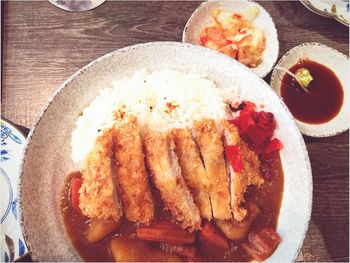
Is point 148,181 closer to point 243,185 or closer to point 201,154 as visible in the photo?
point 201,154

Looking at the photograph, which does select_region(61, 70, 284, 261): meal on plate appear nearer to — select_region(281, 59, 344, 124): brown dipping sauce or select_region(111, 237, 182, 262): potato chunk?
select_region(111, 237, 182, 262): potato chunk

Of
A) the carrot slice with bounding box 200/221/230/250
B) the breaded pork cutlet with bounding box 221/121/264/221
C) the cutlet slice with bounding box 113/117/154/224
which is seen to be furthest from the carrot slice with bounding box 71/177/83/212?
the breaded pork cutlet with bounding box 221/121/264/221

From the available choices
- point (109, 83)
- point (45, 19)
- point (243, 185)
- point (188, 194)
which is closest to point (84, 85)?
point (109, 83)

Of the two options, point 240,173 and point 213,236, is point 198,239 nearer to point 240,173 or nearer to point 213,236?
point 213,236

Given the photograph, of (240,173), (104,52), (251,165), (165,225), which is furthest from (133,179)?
(104,52)

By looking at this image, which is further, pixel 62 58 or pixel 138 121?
pixel 62 58

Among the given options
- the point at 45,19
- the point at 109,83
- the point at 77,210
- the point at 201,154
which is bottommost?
the point at 77,210

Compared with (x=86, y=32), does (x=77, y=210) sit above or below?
below
